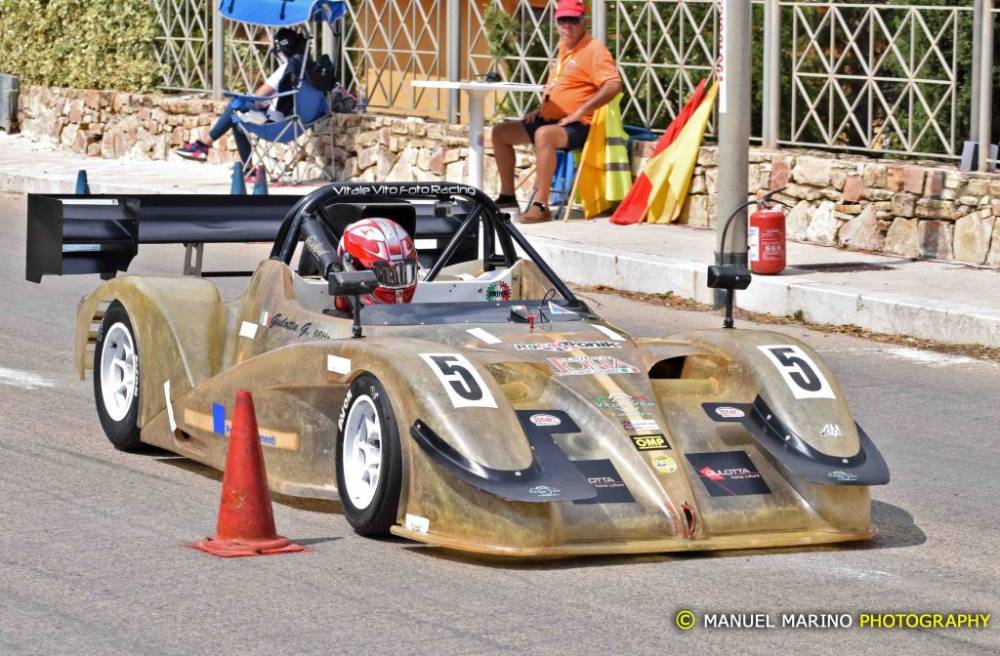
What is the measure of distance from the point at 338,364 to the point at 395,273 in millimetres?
901

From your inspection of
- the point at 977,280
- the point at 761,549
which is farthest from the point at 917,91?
the point at 761,549

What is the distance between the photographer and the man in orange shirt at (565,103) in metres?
16.8

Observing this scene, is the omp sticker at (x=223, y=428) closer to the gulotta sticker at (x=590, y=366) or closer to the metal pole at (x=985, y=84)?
the gulotta sticker at (x=590, y=366)

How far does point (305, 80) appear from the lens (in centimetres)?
2045

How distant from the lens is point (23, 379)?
10.7 m

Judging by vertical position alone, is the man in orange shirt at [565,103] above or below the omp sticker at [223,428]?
above

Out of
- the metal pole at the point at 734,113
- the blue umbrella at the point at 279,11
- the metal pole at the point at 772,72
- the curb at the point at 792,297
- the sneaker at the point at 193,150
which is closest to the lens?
the curb at the point at 792,297

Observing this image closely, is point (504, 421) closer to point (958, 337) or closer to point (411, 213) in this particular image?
point (411, 213)

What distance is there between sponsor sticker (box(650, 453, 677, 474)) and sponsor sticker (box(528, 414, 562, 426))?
15.6 inches

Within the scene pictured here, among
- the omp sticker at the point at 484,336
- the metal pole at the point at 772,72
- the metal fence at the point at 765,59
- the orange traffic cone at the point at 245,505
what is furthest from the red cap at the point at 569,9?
the orange traffic cone at the point at 245,505

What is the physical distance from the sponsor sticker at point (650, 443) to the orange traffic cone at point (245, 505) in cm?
129

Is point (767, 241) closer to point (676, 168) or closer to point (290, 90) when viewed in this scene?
point (676, 168)

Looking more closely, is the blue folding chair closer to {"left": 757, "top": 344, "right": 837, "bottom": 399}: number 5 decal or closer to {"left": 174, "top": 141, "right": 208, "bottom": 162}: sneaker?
{"left": 174, "top": 141, "right": 208, "bottom": 162}: sneaker

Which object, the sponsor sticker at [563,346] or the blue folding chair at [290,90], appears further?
the blue folding chair at [290,90]
